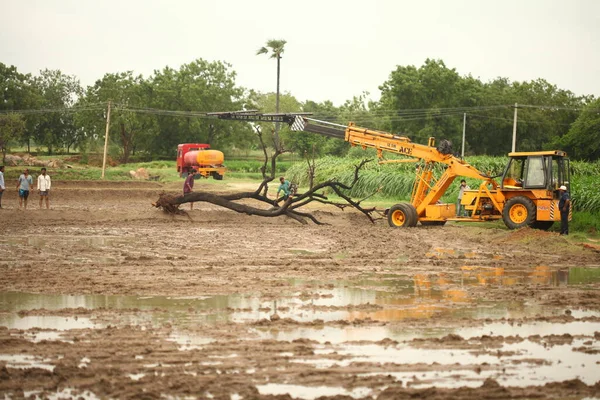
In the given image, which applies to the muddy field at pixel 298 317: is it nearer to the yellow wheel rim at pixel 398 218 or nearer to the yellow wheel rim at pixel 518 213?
the yellow wheel rim at pixel 518 213

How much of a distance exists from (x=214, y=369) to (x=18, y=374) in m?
1.97

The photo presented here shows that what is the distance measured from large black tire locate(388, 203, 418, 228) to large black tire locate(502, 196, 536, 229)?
117 inches

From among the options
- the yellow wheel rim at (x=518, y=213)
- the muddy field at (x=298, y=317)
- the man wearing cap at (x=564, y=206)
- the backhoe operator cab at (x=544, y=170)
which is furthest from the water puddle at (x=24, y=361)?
the backhoe operator cab at (x=544, y=170)

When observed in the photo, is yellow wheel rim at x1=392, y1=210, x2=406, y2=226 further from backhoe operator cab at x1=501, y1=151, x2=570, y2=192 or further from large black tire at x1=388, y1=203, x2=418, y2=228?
backhoe operator cab at x1=501, y1=151, x2=570, y2=192

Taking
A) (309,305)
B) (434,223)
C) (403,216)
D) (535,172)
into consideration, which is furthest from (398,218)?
(309,305)

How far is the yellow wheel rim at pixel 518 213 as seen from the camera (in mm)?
22906

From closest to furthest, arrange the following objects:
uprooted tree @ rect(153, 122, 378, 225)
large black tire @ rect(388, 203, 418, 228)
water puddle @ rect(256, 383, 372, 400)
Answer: water puddle @ rect(256, 383, 372, 400) → large black tire @ rect(388, 203, 418, 228) → uprooted tree @ rect(153, 122, 378, 225)

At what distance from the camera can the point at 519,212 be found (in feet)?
75.6

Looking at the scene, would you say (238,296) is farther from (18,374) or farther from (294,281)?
(18,374)

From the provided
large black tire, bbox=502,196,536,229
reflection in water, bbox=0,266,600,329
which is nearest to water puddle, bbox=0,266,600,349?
reflection in water, bbox=0,266,600,329

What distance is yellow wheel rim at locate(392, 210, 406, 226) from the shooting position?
83.3 feet

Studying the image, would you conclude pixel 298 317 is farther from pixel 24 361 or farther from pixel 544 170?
pixel 544 170

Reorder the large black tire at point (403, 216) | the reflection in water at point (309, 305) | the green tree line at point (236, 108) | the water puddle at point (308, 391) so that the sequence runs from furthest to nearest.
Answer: the green tree line at point (236, 108) < the large black tire at point (403, 216) < the reflection in water at point (309, 305) < the water puddle at point (308, 391)

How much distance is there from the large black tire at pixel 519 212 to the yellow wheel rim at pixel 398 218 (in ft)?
11.2
